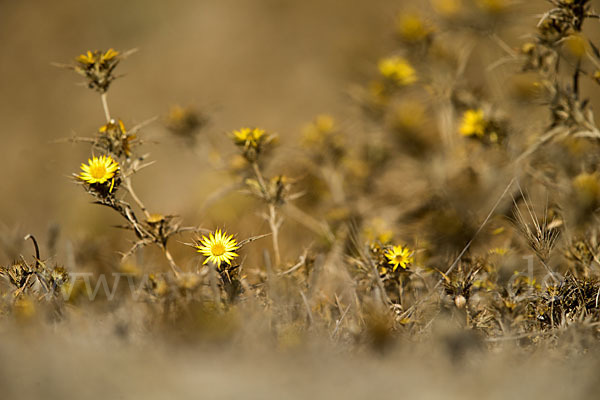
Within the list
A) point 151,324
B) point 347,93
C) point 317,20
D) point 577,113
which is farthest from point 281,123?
point 151,324

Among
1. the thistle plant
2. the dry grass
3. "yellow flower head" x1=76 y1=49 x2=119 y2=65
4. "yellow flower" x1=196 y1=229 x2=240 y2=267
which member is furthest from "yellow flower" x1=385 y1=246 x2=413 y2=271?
"yellow flower head" x1=76 y1=49 x2=119 y2=65

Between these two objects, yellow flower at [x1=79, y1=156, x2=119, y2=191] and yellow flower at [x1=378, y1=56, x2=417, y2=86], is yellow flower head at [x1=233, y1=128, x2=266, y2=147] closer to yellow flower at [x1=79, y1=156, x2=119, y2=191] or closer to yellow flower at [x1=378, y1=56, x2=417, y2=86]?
yellow flower at [x1=79, y1=156, x2=119, y2=191]

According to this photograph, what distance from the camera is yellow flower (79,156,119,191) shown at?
131 cm

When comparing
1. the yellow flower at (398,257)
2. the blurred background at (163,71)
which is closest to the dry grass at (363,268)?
the yellow flower at (398,257)

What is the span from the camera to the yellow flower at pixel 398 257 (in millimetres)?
1458

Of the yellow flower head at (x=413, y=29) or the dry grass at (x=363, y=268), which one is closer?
the dry grass at (x=363, y=268)

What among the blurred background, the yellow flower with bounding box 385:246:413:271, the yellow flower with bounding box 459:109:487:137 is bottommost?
the yellow flower with bounding box 385:246:413:271

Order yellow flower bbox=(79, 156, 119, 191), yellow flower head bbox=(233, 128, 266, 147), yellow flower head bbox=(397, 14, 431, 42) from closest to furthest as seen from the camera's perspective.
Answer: yellow flower bbox=(79, 156, 119, 191), yellow flower head bbox=(233, 128, 266, 147), yellow flower head bbox=(397, 14, 431, 42)

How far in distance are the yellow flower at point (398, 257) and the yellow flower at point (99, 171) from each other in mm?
831

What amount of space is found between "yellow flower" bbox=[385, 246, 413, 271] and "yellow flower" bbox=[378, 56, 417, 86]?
1171 mm

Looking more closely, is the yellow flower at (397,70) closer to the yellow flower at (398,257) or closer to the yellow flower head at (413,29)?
the yellow flower head at (413,29)

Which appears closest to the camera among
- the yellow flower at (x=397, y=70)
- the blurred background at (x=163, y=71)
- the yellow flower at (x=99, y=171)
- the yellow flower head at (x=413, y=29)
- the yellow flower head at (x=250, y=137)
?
the yellow flower at (x=99, y=171)

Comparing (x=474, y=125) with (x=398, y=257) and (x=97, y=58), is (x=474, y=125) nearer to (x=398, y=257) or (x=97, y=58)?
(x=398, y=257)

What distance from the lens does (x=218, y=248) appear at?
1357 millimetres
